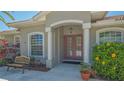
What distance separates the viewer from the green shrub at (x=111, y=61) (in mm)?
6516

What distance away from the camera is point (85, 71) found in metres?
6.88

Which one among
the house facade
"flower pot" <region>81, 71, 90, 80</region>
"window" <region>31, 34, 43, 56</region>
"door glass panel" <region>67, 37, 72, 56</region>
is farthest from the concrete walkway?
"door glass panel" <region>67, 37, 72, 56</region>

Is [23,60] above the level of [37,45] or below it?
below

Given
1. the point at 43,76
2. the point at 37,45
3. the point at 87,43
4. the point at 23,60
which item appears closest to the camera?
the point at 43,76

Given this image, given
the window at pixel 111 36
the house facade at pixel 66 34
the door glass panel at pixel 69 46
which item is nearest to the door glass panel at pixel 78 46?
the house facade at pixel 66 34

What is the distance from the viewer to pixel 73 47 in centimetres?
1162

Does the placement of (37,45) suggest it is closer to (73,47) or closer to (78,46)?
(73,47)

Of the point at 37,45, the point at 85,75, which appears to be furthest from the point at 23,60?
the point at 85,75

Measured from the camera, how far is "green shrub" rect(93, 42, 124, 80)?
6.52 metres

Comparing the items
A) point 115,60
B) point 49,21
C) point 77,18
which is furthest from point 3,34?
point 115,60

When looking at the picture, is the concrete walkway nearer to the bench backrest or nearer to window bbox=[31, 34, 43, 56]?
the bench backrest

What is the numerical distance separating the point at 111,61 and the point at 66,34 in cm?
582
